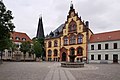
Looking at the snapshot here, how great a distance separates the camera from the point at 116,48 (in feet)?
178

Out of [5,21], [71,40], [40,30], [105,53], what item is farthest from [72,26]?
[5,21]

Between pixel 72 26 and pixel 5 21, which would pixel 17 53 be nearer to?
pixel 72 26

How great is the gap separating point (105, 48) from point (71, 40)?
1390cm

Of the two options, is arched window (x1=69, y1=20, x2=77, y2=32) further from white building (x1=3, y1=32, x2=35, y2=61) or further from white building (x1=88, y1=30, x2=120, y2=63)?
white building (x1=3, y1=32, x2=35, y2=61)

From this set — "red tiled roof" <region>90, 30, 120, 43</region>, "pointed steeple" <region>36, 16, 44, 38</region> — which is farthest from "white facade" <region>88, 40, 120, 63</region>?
"pointed steeple" <region>36, 16, 44, 38</region>

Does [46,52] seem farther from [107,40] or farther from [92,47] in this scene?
[107,40]

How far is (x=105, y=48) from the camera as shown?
57031mm

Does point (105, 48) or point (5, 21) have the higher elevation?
point (5, 21)

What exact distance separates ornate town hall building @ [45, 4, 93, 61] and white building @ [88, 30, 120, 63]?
6.84 feet

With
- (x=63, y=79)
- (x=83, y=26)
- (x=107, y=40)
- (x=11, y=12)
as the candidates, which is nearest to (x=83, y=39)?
(x=83, y=26)

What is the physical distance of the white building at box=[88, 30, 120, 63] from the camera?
54.7 metres

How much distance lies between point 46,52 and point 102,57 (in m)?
26.4

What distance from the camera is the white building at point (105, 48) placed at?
5466 cm

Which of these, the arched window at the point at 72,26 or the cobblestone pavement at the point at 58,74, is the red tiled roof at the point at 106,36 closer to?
the arched window at the point at 72,26
